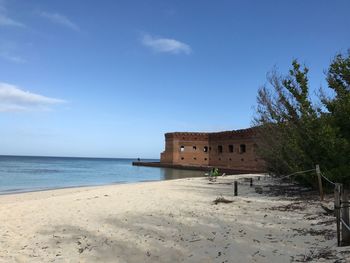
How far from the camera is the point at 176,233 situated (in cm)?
823

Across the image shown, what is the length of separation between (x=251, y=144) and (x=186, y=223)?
4048 cm

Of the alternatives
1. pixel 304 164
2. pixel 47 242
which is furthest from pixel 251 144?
pixel 47 242

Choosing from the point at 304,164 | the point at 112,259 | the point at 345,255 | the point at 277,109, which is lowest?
the point at 112,259

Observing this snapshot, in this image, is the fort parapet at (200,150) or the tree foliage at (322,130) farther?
the fort parapet at (200,150)

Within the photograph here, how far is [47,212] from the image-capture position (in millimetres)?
11734

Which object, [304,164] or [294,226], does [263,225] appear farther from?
[304,164]

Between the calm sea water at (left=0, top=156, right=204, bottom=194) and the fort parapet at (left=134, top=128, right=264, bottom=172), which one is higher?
the fort parapet at (left=134, top=128, right=264, bottom=172)

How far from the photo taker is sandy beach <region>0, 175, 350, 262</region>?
660cm

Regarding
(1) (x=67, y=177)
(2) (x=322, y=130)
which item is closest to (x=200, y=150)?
(1) (x=67, y=177)

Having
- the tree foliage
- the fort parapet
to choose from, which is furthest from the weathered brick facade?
the tree foliage

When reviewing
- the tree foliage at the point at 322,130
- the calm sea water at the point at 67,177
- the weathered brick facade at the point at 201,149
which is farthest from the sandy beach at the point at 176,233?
the weathered brick facade at the point at 201,149

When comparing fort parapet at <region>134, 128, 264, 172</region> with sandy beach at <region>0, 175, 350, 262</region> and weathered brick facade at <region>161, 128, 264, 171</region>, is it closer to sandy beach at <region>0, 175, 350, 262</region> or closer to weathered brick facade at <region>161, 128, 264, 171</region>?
weathered brick facade at <region>161, 128, 264, 171</region>

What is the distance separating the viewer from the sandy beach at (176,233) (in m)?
6.60

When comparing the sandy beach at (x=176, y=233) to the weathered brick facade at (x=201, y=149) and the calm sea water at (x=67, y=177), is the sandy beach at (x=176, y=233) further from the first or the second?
the weathered brick facade at (x=201, y=149)
